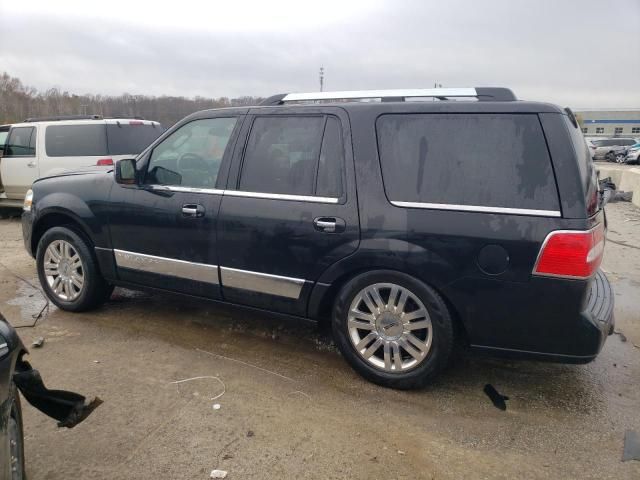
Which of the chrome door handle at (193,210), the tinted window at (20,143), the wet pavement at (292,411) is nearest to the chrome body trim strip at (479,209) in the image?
the wet pavement at (292,411)

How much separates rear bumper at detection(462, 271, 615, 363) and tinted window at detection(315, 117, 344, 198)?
1.34m

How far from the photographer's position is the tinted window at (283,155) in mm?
3502

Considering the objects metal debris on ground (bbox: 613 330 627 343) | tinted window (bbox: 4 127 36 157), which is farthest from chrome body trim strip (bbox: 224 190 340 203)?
tinted window (bbox: 4 127 36 157)

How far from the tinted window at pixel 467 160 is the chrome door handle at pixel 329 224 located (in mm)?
377

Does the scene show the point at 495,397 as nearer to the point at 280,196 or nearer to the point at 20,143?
the point at 280,196

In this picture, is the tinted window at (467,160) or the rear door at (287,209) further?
the rear door at (287,209)

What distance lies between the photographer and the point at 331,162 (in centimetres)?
342

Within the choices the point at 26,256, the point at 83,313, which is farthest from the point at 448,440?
the point at 26,256

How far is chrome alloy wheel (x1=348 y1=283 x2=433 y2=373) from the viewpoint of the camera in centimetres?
322

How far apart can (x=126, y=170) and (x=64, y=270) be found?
1.26 metres

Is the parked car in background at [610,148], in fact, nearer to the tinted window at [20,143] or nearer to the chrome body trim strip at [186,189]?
the tinted window at [20,143]

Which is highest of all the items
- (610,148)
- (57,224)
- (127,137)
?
(127,137)

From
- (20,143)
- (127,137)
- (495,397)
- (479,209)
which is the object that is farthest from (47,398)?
(20,143)

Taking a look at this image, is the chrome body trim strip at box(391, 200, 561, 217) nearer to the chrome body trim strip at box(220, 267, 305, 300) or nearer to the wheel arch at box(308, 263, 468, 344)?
the wheel arch at box(308, 263, 468, 344)
